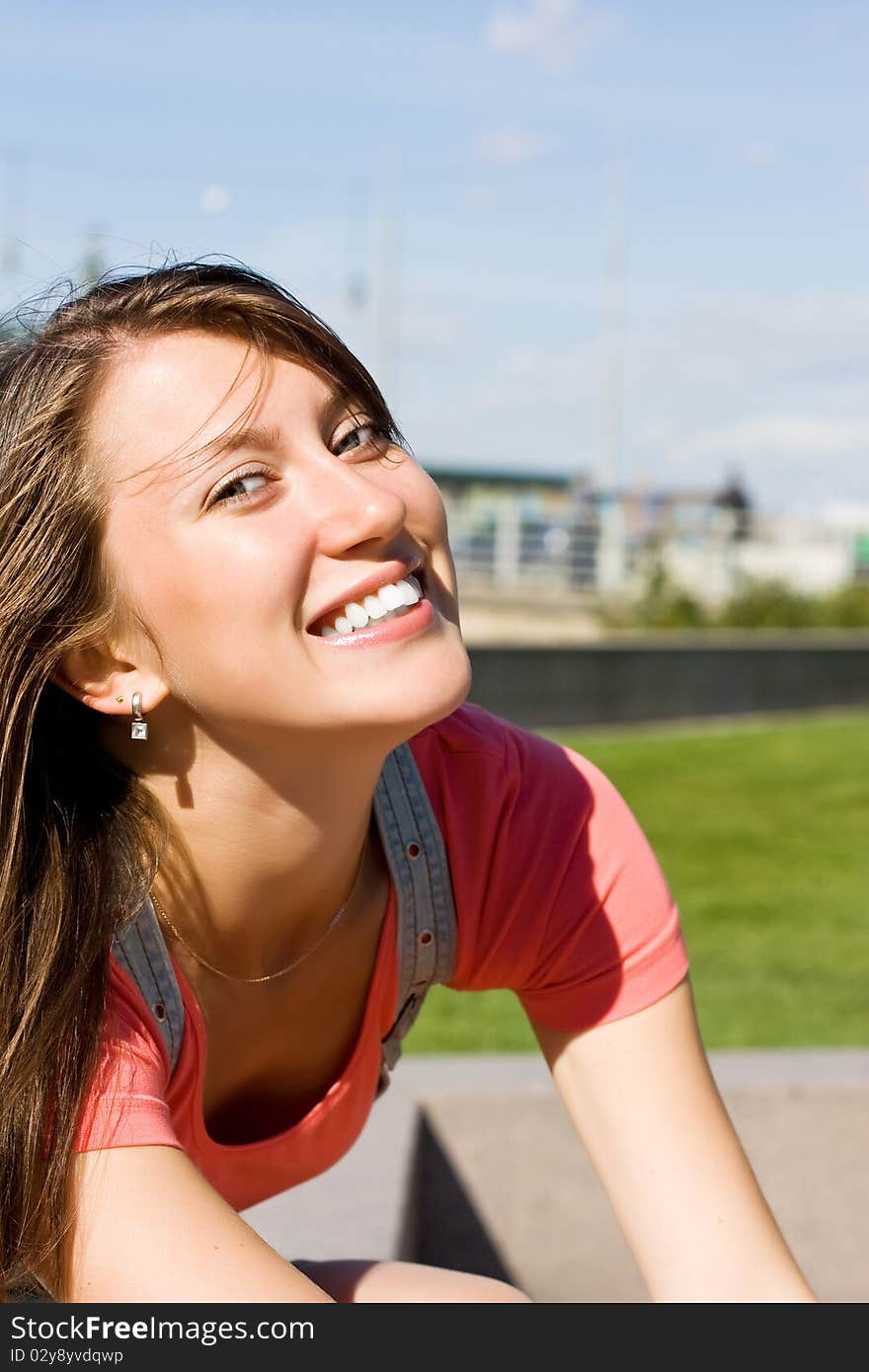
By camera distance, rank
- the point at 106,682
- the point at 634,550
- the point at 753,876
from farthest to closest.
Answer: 1. the point at 634,550
2. the point at 753,876
3. the point at 106,682

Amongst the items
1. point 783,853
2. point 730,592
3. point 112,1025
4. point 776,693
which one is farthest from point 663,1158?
point 730,592

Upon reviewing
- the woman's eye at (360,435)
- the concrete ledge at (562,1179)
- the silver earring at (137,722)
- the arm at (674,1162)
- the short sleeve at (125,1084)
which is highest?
the woman's eye at (360,435)

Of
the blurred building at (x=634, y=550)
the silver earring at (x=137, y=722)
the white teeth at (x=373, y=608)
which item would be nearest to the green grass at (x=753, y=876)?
the silver earring at (x=137, y=722)

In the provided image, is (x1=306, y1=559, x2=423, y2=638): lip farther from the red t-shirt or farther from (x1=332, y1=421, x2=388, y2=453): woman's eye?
the red t-shirt

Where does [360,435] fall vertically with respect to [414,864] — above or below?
above

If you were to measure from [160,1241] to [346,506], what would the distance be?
850mm

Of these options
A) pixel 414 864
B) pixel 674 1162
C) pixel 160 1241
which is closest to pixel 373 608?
pixel 414 864

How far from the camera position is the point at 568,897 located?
228 centimetres

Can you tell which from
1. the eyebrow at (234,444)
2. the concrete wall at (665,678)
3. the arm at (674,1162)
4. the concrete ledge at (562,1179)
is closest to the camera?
the eyebrow at (234,444)

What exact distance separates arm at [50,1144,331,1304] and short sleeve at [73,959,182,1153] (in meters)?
0.02

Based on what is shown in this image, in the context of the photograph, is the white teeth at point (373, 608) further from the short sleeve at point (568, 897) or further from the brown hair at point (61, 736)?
the short sleeve at point (568, 897)

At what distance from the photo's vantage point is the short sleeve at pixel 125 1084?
1.78 metres

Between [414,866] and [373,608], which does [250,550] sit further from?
[414,866]
